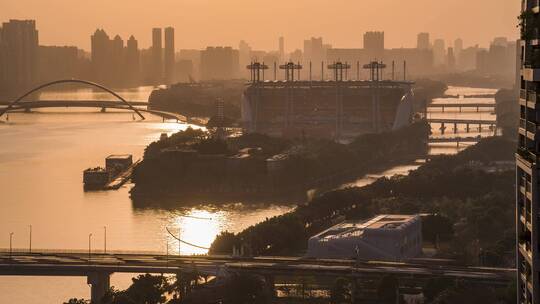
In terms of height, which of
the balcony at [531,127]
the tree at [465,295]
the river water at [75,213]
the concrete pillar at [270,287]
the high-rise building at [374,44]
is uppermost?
the balcony at [531,127]

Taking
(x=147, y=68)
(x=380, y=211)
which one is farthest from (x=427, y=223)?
(x=147, y=68)

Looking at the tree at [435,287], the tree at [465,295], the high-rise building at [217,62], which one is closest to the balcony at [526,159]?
the tree at [465,295]

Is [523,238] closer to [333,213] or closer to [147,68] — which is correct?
[333,213]

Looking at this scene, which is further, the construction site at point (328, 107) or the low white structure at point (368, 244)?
the construction site at point (328, 107)

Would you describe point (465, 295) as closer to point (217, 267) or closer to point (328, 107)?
point (217, 267)

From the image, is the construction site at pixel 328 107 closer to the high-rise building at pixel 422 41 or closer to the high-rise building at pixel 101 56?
the high-rise building at pixel 101 56

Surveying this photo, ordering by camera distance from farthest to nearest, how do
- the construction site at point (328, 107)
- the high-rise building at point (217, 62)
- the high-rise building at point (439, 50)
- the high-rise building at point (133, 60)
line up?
the high-rise building at point (439, 50) → the high-rise building at point (217, 62) → the high-rise building at point (133, 60) → the construction site at point (328, 107)

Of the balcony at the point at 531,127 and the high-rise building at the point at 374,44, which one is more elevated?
the balcony at the point at 531,127

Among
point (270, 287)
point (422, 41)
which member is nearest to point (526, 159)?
point (270, 287)
